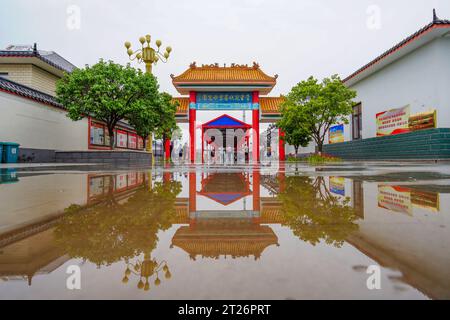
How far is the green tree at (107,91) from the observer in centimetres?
1209

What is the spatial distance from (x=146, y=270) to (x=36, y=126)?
15678 millimetres

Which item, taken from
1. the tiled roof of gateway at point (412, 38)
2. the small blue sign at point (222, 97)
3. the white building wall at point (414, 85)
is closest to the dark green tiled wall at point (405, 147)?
the white building wall at point (414, 85)

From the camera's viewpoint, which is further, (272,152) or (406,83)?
(272,152)

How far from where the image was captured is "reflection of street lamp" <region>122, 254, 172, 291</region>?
65 centimetres

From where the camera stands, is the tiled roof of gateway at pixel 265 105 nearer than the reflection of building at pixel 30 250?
No

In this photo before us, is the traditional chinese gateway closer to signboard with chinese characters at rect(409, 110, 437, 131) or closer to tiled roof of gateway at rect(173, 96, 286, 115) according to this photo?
tiled roof of gateway at rect(173, 96, 286, 115)

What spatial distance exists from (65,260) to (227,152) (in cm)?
2333

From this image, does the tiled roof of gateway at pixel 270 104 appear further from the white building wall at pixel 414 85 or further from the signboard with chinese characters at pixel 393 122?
the signboard with chinese characters at pixel 393 122

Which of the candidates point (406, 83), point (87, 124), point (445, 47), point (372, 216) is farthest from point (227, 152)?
point (372, 216)

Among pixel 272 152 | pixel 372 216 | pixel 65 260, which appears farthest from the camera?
pixel 272 152

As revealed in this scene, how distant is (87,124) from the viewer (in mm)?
17984

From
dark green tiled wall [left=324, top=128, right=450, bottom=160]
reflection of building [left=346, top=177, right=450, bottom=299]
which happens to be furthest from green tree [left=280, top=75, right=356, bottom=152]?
reflection of building [left=346, top=177, right=450, bottom=299]

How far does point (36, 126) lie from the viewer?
13.4 m
